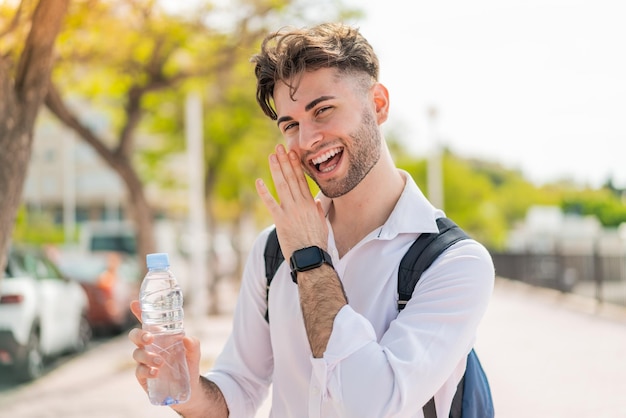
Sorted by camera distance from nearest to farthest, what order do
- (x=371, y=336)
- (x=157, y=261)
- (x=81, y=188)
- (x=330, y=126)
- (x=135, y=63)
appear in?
1. (x=371, y=336)
2. (x=157, y=261)
3. (x=330, y=126)
4. (x=135, y=63)
5. (x=81, y=188)

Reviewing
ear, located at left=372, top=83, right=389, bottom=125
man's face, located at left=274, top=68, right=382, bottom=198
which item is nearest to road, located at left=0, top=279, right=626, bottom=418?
ear, located at left=372, top=83, right=389, bottom=125

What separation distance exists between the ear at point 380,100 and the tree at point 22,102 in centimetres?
363

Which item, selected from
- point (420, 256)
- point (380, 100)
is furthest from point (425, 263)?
point (380, 100)

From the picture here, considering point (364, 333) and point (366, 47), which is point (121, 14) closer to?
point (366, 47)

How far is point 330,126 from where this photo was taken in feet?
8.07

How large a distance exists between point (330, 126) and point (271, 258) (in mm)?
484

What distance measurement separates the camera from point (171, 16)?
11898 mm

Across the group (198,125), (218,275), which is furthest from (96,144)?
(218,275)

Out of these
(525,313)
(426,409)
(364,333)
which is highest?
(364,333)

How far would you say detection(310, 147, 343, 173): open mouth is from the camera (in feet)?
8.16

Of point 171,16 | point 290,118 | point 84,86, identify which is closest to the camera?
point 290,118

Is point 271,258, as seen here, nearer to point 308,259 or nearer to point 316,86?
point 308,259

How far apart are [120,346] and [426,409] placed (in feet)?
41.8

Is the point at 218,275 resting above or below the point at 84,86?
below
